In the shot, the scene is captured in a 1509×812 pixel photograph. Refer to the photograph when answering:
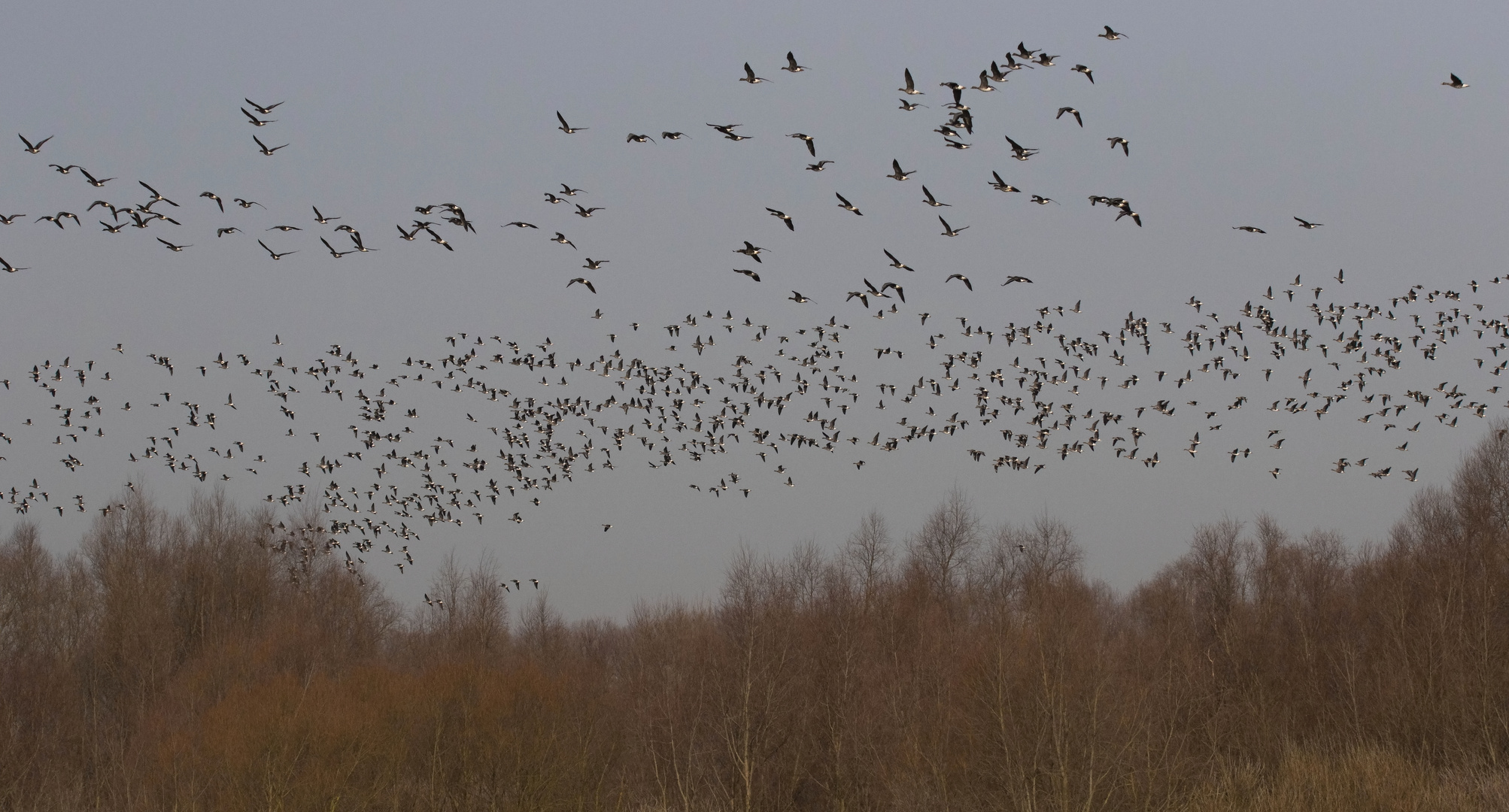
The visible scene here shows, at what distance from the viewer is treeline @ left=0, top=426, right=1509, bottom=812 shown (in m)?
37.8

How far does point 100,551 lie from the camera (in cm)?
6012

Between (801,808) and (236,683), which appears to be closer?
(801,808)

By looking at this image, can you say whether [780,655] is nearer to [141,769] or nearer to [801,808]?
[801,808]

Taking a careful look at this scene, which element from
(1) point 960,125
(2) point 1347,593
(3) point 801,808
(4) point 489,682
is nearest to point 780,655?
(3) point 801,808

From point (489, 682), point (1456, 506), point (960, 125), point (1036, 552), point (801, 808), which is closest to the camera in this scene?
point (960, 125)

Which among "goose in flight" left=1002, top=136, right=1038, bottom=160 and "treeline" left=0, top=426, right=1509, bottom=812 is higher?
"goose in flight" left=1002, top=136, right=1038, bottom=160

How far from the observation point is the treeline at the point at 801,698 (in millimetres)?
37844

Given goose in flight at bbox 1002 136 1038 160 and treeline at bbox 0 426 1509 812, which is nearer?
goose in flight at bbox 1002 136 1038 160

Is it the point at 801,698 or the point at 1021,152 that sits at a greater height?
the point at 1021,152

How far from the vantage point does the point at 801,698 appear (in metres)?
44.8

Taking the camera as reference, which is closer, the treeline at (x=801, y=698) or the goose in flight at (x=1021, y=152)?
the goose in flight at (x=1021, y=152)

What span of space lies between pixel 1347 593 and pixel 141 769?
56827mm

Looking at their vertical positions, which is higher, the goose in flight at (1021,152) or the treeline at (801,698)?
the goose in flight at (1021,152)

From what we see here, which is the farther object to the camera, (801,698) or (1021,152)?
(801,698)
